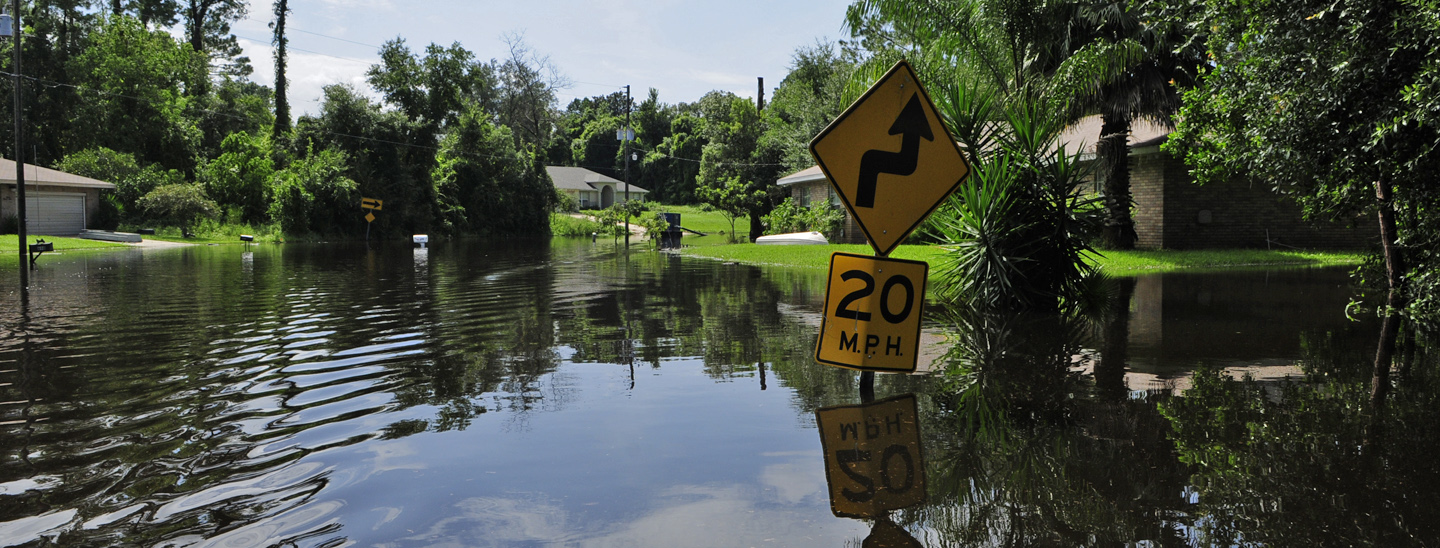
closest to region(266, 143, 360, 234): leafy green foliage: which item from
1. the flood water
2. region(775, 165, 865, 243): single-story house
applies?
region(775, 165, 865, 243): single-story house

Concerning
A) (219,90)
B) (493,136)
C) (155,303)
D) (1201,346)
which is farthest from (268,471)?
(219,90)

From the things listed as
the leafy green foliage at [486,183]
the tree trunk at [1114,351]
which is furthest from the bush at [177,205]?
the tree trunk at [1114,351]

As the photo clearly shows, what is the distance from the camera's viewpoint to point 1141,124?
27625mm

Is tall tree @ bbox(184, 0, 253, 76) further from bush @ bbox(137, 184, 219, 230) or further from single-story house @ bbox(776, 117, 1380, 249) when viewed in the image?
single-story house @ bbox(776, 117, 1380, 249)

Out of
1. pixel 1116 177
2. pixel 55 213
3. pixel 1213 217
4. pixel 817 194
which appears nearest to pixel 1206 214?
pixel 1213 217

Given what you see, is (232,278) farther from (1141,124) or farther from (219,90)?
(219,90)

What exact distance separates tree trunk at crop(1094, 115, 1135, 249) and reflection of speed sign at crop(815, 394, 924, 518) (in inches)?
731

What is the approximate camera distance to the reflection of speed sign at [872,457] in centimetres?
432

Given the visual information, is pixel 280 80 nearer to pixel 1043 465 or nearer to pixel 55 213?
pixel 55 213

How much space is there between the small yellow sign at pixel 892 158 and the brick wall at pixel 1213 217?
68.8ft

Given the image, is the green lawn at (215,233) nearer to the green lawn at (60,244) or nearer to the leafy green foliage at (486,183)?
the green lawn at (60,244)

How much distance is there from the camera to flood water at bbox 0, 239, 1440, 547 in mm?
3971

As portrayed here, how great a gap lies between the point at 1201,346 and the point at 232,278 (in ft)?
60.8

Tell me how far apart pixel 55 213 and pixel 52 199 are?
2.31 feet
